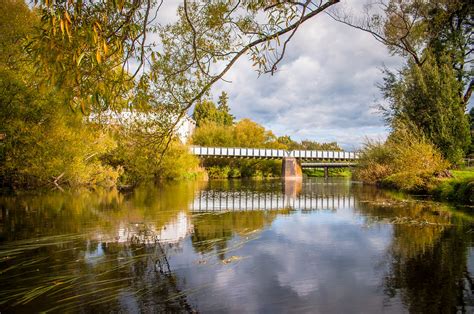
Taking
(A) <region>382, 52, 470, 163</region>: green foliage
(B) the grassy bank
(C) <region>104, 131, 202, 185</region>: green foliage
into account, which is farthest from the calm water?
(A) <region>382, 52, 470, 163</region>: green foliage

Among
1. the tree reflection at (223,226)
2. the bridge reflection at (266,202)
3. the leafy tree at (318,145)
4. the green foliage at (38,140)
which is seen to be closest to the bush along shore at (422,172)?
the bridge reflection at (266,202)

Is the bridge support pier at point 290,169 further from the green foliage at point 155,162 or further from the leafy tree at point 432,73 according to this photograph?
the leafy tree at point 432,73

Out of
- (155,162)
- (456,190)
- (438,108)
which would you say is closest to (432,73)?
(438,108)

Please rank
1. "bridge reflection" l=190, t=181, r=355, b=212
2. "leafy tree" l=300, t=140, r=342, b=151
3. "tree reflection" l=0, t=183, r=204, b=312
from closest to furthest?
"tree reflection" l=0, t=183, r=204, b=312
"bridge reflection" l=190, t=181, r=355, b=212
"leafy tree" l=300, t=140, r=342, b=151

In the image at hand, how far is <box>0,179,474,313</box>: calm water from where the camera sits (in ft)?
18.5

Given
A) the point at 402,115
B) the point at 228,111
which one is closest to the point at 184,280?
the point at 402,115

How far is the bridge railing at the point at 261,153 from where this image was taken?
62.4 m

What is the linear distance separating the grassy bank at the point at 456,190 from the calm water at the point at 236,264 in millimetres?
5257

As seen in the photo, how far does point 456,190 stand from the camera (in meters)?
19.6

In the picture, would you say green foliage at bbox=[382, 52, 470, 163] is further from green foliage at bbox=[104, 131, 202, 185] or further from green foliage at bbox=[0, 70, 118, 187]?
green foliage at bbox=[0, 70, 118, 187]

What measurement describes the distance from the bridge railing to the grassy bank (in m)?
42.4

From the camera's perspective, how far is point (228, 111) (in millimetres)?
102438

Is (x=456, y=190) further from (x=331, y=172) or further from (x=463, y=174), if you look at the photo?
(x=331, y=172)

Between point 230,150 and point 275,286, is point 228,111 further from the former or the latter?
point 275,286
